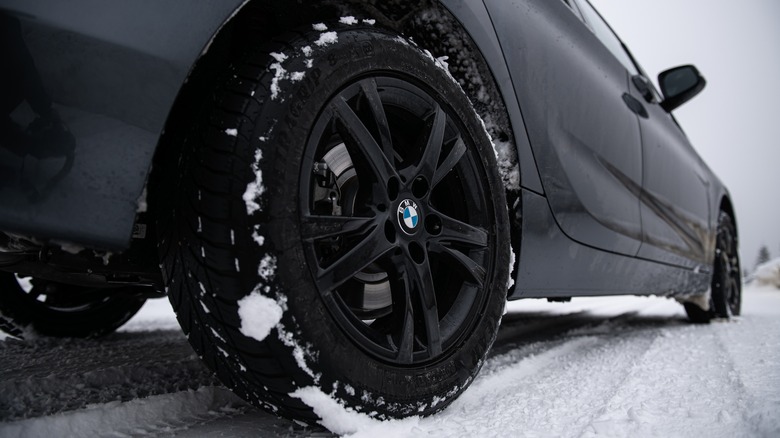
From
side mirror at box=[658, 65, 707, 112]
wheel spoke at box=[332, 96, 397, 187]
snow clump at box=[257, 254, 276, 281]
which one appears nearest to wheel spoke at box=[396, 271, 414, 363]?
wheel spoke at box=[332, 96, 397, 187]

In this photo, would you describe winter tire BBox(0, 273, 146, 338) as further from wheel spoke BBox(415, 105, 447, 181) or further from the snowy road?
wheel spoke BBox(415, 105, 447, 181)

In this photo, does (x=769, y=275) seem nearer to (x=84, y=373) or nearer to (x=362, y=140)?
(x=362, y=140)

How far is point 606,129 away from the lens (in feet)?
6.86

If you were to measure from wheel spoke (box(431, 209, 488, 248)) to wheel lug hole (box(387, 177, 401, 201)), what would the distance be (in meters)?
0.12

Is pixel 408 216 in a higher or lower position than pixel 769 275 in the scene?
higher

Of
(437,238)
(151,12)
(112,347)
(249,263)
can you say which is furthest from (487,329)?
(112,347)

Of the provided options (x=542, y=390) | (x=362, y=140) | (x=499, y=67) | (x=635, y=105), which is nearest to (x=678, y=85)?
(x=635, y=105)

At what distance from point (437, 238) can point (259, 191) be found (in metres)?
0.49

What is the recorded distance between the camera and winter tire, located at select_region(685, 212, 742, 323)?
3.92 m

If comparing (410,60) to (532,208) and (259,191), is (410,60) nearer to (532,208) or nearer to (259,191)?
(259,191)

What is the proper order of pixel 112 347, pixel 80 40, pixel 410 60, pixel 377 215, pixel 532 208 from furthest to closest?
pixel 112 347, pixel 532 208, pixel 410 60, pixel 377 215, pixel 80 40

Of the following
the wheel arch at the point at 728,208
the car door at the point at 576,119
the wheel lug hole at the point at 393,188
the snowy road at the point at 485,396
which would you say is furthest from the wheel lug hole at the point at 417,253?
the wheel arch at the point at 728,208

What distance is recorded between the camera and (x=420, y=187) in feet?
3.98

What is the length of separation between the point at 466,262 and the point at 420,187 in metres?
0.23
